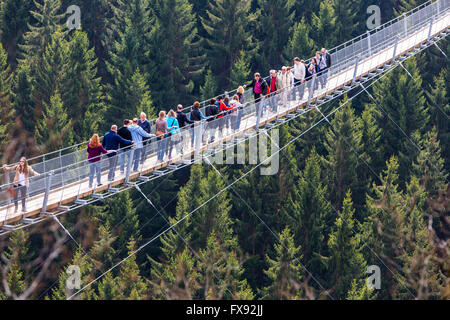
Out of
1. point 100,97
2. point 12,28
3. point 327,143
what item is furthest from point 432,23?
point 12,28

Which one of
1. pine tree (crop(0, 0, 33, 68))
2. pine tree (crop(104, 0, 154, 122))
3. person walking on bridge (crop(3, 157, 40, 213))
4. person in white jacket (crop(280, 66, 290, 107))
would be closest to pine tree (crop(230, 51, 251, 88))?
pine tree (crop(104, 0, 154, 122))

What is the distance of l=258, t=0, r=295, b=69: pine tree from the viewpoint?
2694 inches

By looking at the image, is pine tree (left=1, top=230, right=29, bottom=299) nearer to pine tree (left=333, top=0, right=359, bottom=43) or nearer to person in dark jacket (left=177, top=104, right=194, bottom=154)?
person in dark jacket (left=177, top=104, right=194, bottom=154)

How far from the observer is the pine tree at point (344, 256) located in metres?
49.8

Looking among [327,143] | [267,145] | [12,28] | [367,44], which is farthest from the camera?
[12,28]

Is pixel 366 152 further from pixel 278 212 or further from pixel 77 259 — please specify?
pixel 77 259

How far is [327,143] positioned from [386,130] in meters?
4.11

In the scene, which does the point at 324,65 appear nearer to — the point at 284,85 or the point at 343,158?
the point at 284,85

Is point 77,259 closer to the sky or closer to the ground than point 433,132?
closer to the ground

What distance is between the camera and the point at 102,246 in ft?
165

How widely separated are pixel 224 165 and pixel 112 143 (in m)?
33.6

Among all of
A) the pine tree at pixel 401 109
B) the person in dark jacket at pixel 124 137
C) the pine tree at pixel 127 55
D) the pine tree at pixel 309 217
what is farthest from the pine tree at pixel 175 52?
the person in dark jacket at pixel 124 137

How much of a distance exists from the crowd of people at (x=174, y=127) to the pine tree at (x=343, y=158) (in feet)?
86.3

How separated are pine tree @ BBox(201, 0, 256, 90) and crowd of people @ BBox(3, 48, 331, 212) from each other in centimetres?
3645
